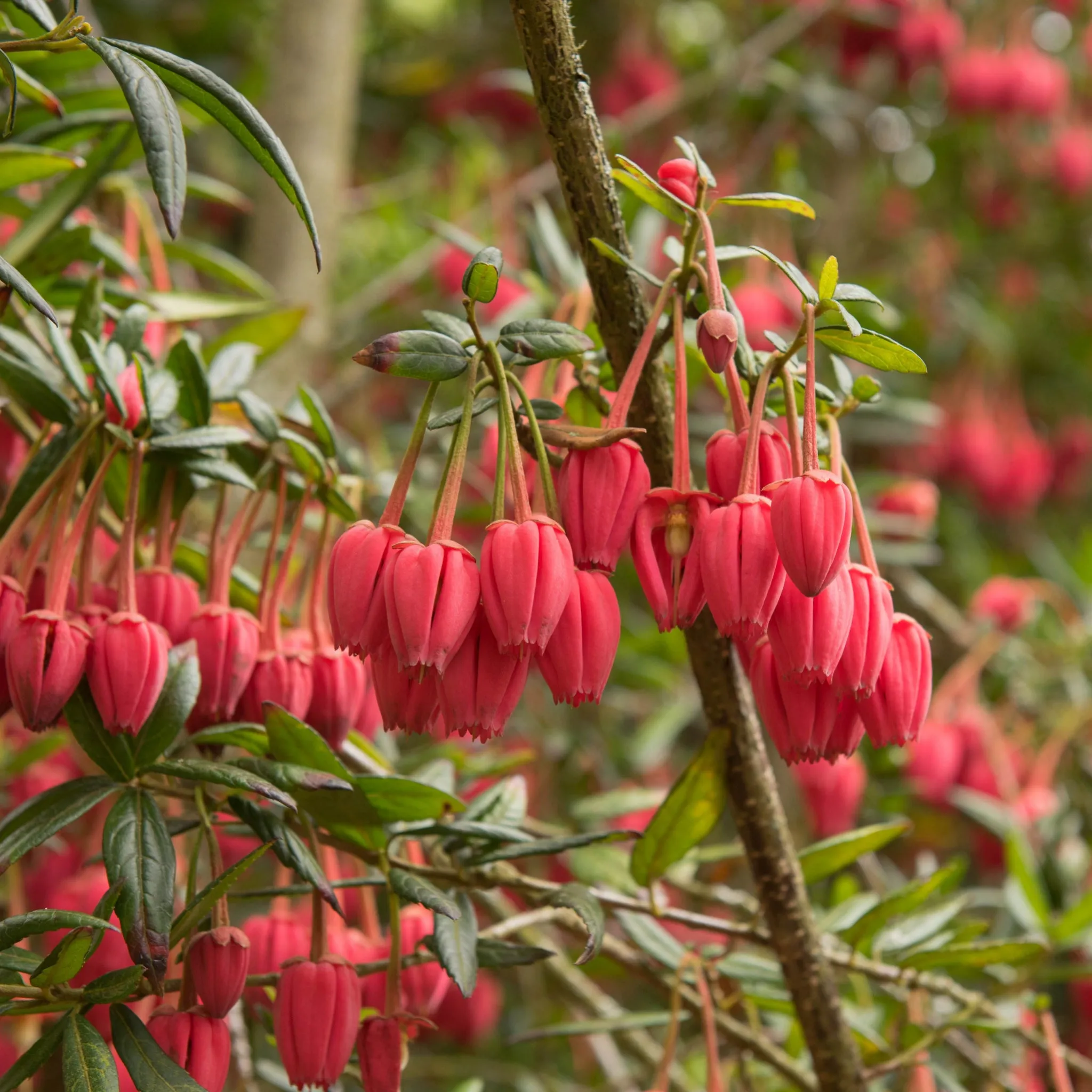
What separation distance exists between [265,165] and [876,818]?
1.44m

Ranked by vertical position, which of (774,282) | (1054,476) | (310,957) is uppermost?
(774,282)

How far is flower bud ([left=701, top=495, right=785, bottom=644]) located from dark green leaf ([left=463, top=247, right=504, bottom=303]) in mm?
174

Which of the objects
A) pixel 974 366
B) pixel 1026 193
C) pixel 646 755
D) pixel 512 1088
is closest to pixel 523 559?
pixel 646 755

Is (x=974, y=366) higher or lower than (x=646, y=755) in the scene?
higher

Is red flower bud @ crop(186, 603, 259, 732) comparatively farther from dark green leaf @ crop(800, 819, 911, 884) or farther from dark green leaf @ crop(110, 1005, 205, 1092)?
dark green leaf @ crop(800, 819, 911, 884)

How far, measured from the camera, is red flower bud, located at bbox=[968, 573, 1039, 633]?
1924 millimetres

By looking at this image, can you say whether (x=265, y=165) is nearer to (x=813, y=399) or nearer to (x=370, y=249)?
(x=813, y=399)

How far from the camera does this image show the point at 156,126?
0.61 meters

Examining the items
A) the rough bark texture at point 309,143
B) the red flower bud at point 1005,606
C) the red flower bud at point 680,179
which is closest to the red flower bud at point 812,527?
the red flower bud at point 680,179

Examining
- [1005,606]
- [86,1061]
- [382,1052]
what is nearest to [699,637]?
[382,1052]

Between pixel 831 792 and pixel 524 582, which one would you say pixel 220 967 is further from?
pixel 831 792

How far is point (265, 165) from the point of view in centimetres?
66

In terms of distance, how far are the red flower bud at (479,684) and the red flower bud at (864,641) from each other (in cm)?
17

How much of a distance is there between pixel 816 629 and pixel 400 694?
225mm
